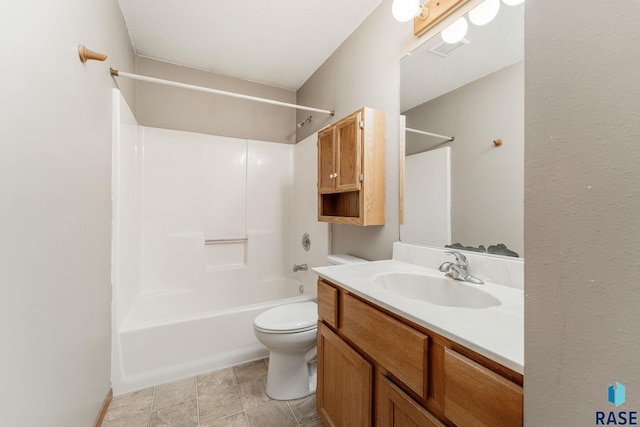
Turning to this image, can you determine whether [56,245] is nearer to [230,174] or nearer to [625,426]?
[625,426]

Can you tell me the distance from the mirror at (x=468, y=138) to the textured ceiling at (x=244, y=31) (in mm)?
750

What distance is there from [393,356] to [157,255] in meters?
2.18

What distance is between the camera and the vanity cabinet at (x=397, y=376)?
562 millimetres

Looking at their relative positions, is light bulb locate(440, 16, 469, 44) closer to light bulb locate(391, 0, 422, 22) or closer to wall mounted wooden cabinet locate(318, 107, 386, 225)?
light bulb locate(391, 0, 422, 22)

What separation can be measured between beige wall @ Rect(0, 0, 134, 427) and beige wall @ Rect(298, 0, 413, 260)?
1.50m

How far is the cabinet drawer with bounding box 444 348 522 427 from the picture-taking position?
52 centimetres

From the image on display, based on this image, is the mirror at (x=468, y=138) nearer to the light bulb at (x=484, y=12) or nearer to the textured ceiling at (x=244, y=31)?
the light bulb at (x=484, y=12)

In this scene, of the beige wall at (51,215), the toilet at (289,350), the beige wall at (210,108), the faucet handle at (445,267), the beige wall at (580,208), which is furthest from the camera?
the beige wall at (210,108)

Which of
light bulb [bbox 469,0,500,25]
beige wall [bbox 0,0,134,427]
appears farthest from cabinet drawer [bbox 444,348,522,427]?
light bulb [bbox 469,0,500,25]

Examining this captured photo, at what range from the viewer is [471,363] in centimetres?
60

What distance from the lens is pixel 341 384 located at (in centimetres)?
108

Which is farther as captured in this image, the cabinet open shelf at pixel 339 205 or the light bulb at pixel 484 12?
the cabinet open shelf at pixel 339 205

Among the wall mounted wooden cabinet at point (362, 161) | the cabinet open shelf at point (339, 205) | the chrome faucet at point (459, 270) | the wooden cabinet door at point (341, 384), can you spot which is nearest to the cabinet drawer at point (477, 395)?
the wooden cabinet door at point (341, 384)

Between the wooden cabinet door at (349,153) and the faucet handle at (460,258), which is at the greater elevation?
the wooden cabinet door at (349,153)
